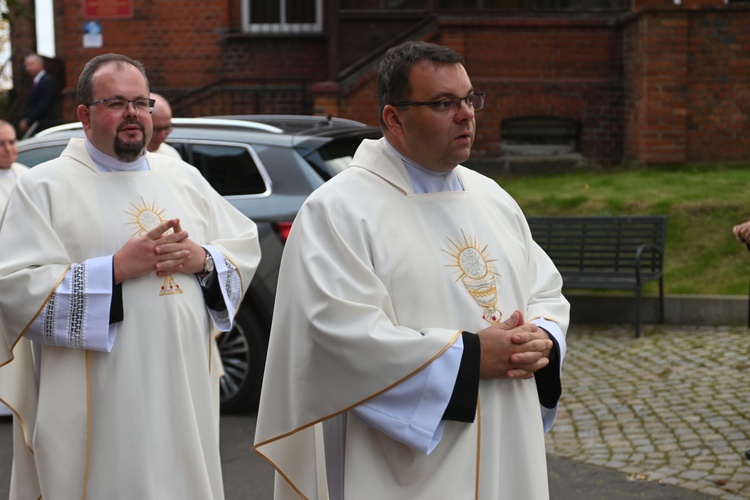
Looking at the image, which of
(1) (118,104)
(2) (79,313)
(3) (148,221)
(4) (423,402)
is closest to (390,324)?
(4) (423,402)

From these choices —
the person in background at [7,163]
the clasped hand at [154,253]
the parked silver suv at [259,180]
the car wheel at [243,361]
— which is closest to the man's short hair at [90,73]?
the clasped hand at [154,253]

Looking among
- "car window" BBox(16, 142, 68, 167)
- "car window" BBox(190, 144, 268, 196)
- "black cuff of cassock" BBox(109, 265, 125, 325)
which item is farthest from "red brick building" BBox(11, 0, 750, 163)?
"black cuff of cassock" BBox(109, 265, 125, 325)

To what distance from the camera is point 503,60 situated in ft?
52.9

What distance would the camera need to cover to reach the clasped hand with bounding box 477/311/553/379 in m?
3.42

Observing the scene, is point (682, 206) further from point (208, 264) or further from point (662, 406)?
point (208, 264)

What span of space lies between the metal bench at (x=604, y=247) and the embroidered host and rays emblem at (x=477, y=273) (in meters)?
6.63

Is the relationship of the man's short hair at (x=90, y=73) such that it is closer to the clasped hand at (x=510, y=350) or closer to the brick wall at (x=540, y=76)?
the clasped hand at (x=510, y=350)

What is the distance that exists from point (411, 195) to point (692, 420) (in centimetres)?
421

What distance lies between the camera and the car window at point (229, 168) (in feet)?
25.5

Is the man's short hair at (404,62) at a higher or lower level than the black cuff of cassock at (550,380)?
higher

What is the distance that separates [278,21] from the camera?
60.0 ft

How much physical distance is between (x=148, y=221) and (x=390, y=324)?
1.74 m

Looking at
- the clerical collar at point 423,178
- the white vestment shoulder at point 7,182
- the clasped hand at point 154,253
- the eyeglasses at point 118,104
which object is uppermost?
the eyeglasses at point 118,104

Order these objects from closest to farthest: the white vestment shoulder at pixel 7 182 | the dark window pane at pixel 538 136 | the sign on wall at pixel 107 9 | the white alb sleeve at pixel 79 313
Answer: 1. the white alb sleeve at pixel 79 313
2. the white vestment shoulder at pixel 7 182
3. the dark window pane at pixel 538 136
4. the sign on wall at pixel 107 9
